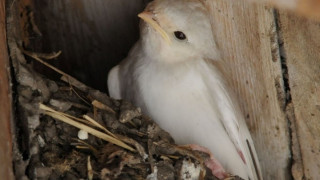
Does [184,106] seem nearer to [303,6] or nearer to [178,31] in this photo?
[178,31]

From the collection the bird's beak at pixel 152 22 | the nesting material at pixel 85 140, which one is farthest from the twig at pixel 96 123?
the bird's beak at pixel 152 22

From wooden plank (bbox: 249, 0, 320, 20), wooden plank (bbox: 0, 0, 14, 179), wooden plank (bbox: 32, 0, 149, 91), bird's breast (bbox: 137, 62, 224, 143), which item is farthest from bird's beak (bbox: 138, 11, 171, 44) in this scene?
wooden plank (bbox: 0, 0, 14, 179)

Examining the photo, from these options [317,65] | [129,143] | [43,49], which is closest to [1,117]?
[129,143]

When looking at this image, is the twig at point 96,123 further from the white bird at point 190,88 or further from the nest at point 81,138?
the white bird at point 190,88

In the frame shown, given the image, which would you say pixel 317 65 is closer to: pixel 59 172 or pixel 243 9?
pixel 243 9

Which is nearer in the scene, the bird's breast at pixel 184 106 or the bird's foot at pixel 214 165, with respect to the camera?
the bird's foot at pixel 214 165
